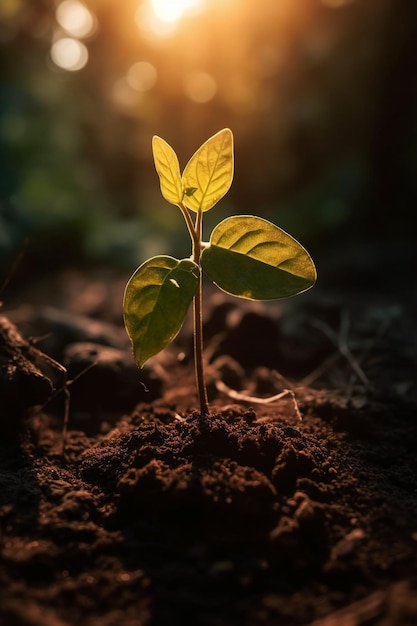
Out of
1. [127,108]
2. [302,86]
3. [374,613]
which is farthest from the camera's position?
[127,108]

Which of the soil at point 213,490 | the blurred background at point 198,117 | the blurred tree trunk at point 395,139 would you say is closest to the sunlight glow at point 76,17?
the blurred background at point 198,117

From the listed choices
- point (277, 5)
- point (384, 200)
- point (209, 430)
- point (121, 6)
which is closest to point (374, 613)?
point (209, 430)

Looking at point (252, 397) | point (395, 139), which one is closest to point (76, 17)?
point (395, 139)

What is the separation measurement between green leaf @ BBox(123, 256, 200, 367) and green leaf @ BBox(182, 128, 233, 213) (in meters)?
0.26

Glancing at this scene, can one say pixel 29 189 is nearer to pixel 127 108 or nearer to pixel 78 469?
pixel 127 108

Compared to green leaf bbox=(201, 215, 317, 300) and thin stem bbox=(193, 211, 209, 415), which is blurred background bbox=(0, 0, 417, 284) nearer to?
thin stem bbox=(193, 211, 209, 415)

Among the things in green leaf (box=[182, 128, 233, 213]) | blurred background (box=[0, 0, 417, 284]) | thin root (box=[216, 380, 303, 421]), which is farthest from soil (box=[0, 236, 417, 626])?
blurred background (box=[0, 0, 417, 284])

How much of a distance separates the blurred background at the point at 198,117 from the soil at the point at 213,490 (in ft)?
6.78

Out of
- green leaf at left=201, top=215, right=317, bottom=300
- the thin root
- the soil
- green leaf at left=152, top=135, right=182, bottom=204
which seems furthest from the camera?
the thin root

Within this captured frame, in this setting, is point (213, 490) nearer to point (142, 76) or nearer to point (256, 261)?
point (256, 261)

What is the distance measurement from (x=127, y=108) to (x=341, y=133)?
3.47 metres

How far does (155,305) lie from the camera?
1.58m

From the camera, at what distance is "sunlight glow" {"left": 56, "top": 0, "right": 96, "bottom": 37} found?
28.8 feet

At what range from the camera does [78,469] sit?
5.97 ft
